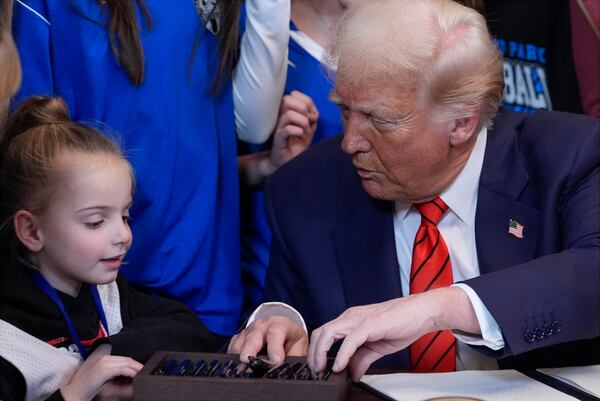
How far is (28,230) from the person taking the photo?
6.70 feet

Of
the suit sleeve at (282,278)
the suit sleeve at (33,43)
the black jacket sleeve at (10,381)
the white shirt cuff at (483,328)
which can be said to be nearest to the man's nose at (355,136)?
the suit sleeve at (282,278)

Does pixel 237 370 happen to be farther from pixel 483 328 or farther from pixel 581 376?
pixel 581 376

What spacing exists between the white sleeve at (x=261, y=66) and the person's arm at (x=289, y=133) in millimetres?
30

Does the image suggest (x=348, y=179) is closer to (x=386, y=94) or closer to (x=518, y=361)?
(x=386, y=94)

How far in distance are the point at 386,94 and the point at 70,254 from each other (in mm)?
693

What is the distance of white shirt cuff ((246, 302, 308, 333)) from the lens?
87.7 inches

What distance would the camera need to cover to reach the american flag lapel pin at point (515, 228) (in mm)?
2232

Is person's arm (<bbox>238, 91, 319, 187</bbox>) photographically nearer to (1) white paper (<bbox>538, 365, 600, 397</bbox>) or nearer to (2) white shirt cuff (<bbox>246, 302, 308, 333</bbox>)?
(2) white shirt cuff (<bbox>246, 302, 308, 333</bbox>)

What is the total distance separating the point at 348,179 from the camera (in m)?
2.42

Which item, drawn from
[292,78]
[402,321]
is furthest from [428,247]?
[292,78]

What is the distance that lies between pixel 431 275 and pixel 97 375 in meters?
0.75

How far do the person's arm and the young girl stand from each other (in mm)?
579

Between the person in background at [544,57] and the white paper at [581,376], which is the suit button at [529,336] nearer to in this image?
the white paper at [581,376]

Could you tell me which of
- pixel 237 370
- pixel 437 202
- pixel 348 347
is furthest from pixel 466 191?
pixel 237 370
